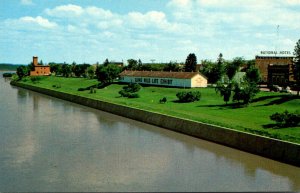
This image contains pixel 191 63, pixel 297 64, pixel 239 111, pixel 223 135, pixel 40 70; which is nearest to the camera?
pixel 223 135

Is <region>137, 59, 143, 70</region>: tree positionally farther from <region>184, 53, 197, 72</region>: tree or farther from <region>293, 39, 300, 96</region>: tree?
<region>293, 39, 300, 96</region>: tree

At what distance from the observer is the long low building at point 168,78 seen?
71125 millimetres

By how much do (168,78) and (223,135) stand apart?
44.7m

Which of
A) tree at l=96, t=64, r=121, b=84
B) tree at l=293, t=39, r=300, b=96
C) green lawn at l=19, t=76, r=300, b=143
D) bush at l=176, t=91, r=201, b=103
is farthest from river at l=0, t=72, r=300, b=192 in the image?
tree at l=96, t=64, r=121, b=84

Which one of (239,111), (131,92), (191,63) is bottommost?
(239,111)

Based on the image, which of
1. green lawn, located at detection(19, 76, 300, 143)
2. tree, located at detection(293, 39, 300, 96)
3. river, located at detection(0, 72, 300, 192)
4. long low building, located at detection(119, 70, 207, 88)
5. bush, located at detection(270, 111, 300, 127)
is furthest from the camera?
long low building, located at detection(119, 70, 207, 88)

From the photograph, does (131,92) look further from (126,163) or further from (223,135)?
(126,163)

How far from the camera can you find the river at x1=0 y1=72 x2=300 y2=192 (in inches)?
878

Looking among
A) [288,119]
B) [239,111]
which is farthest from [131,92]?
[288,119]

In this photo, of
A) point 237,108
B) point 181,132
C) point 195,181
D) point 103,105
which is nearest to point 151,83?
point 103,105

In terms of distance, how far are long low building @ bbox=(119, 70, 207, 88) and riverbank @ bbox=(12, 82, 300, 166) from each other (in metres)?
21.7

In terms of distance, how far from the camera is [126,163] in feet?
88.1

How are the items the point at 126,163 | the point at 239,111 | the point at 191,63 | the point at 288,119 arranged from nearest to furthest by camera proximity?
the point at 126,163, the point at 288,119, the point at 239,111, the point at 191,63

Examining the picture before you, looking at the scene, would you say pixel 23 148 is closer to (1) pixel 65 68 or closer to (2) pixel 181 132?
(2) pixel 181 132
